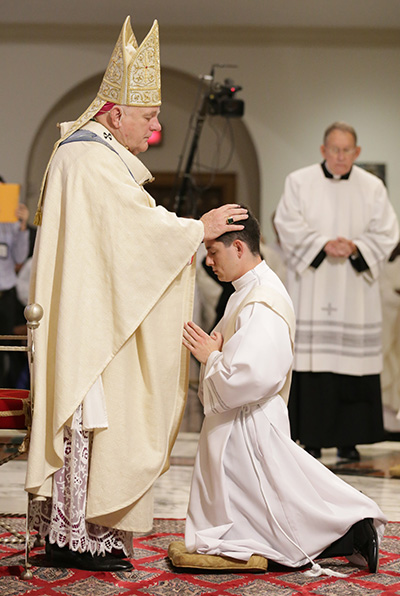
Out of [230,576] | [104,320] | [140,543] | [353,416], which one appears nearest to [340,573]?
[230,576]

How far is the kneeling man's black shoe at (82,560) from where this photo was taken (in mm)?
3488

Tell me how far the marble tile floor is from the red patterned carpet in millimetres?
1072

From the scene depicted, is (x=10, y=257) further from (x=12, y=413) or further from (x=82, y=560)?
(x=82, y=560)

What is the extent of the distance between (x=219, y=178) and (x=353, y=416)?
23.1 feet

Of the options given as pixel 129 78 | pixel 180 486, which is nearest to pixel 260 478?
pixel 129 78

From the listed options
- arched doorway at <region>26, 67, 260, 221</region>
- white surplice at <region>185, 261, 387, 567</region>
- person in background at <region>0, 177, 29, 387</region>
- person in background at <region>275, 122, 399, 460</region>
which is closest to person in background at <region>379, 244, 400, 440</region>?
person in background at <region>275, 122, 399, 460</region>

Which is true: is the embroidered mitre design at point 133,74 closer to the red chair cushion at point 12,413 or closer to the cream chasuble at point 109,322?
the cream chasuble at point 109,322

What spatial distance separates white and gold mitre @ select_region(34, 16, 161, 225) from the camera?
3.63 m

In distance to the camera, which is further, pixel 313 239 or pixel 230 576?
pixel 313 239

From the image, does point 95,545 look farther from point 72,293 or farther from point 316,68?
point 316,68

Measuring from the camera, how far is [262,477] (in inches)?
139

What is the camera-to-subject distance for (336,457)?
251 inches

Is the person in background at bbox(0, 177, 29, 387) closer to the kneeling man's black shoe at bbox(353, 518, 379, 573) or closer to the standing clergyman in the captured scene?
the standing clergyman

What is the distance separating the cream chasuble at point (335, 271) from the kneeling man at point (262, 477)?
2602 millimetres
